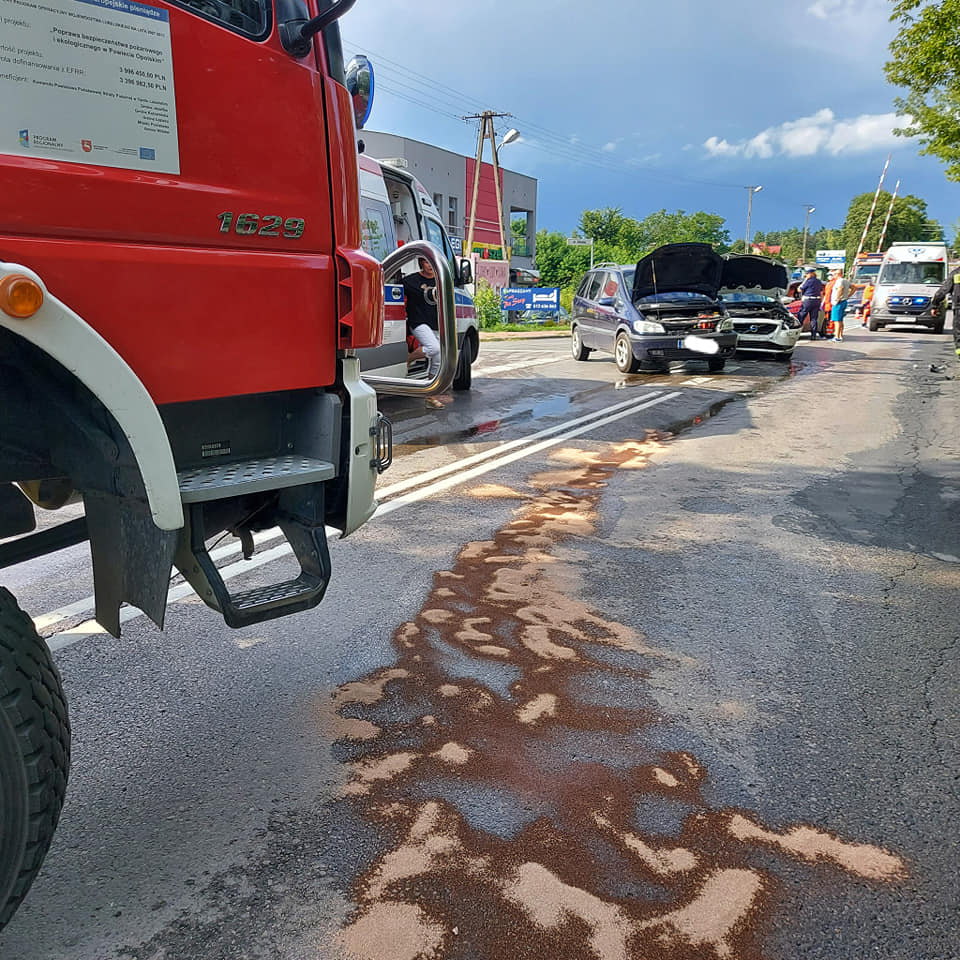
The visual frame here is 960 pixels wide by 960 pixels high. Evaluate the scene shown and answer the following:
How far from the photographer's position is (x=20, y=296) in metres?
1.82

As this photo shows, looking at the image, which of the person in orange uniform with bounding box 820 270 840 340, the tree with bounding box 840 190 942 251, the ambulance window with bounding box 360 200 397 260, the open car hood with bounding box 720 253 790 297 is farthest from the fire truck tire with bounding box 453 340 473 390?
the tree with bounding box 840 190 942 251

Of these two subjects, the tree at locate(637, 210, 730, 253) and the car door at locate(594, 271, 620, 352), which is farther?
the tree at locate(637, 210, 730, 253)

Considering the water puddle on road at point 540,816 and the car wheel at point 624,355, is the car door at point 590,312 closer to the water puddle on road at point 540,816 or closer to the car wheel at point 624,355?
the car wheel at point 624,355

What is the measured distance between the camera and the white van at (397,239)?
359 inches

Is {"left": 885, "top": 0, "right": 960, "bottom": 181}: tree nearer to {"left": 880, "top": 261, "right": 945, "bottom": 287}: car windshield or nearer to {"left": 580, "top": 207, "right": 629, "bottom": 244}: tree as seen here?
{"left": 880, "top": 261, "right": 945, "bottom": 287}: car windshield

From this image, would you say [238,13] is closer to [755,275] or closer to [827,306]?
[755,275]

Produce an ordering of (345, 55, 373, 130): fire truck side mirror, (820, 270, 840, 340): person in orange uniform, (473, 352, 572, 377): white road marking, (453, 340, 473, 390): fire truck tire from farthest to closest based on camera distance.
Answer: (820, 270, 840, 340): person in orange uniform
(473, 352, 572, 377): white road marking
(453, 340, 473, 390): fire truck tire
(345, 55, 373, 130): fire truck side mirror

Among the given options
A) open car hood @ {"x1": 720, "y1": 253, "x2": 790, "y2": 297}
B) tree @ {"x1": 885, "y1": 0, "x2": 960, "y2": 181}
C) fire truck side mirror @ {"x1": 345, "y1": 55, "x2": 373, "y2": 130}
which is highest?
tree @ {"x1": 885, "y1": 0, "x2": 960, "y2": 181}

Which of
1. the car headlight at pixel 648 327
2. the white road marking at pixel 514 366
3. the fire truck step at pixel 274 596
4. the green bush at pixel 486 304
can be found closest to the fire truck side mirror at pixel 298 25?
the fire truck step at pixel 274 596

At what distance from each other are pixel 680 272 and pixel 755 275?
3.55 m

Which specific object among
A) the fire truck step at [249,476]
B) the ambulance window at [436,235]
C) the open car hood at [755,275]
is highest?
the ambulance window at [436,235]

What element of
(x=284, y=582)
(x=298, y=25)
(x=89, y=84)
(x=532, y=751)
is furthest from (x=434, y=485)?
(x=89, y=84)

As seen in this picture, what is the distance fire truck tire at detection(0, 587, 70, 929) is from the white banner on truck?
114 centimetres

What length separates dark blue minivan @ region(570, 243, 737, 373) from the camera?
14078 mm
